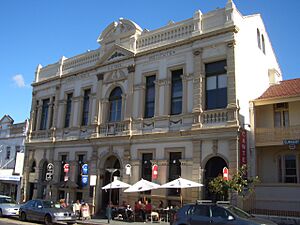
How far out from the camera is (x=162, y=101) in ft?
77.8

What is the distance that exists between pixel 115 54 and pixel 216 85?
9275 millimetres

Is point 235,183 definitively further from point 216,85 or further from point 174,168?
point 216,85

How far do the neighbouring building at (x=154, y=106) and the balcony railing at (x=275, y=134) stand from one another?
2.07ft

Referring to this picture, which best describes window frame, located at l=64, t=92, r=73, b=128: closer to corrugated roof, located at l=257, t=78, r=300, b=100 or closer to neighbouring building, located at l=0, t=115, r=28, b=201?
neighbouring building, located at l=0, t=115, r=28, b=201

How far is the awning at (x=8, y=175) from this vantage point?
107 ft

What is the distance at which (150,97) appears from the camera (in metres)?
25.0

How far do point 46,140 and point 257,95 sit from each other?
1788 centimetres


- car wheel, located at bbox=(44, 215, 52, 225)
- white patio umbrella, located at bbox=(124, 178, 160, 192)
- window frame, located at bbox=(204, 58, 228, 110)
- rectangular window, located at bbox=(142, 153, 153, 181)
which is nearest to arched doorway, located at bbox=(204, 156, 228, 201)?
white patio umbrella, located at bbox=(124, 178, 160, 192)

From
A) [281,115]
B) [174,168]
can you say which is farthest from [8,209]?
[281,115]

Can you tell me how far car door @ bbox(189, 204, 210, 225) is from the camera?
13509 mm

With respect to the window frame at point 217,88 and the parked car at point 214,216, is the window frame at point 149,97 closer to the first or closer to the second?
the window frame at point 217,88

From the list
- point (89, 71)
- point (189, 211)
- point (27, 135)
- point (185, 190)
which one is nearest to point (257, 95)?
point (185, 190)

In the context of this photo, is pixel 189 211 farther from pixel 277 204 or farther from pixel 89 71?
pixel 89 71

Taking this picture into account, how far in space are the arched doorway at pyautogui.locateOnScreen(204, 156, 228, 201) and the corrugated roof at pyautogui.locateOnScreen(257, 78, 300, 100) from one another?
15.1 feet
